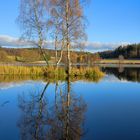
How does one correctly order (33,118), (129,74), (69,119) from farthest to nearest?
(129,74) < (33,118) < (69,119)

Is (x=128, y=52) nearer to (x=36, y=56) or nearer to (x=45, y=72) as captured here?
(x=36, y=56)

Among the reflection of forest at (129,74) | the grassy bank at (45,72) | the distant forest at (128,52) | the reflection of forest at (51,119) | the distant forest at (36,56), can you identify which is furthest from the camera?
the distant forest at (128,52)

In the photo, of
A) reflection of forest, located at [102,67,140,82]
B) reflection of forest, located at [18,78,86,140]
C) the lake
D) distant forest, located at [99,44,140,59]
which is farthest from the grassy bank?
distant forest, located at [99,44,140,59]

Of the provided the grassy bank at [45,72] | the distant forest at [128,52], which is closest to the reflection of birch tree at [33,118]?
the grassy bank at [45,72]

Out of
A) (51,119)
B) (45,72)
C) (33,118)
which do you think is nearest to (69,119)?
(51,119)

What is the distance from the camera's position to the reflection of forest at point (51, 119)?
7.36 meters

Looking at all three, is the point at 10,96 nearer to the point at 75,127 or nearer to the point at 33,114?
the point at 33,114

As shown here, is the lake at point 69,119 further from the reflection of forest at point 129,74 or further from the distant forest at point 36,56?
the distant forest at point 36,56

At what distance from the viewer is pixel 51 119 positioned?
8.97m

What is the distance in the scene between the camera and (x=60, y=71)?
88.5ft

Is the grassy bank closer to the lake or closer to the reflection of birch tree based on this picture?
the lake

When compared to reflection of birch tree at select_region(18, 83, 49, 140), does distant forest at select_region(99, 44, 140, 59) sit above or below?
above

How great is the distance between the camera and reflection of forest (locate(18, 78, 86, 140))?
24.1 ft

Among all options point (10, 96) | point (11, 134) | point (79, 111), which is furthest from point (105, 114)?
point (10, 96)
